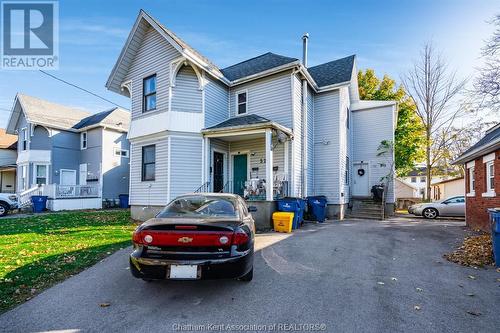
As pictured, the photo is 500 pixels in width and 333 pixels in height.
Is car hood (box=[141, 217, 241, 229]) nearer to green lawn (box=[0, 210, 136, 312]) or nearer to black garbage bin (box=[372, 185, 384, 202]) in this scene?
green lawn (box=[0, 210, 136, 312])

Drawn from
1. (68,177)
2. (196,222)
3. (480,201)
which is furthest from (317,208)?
(68,177)

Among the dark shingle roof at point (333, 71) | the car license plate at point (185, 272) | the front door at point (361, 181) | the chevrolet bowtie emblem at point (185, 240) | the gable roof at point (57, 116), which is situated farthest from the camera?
the gable roof at point (57, 116)

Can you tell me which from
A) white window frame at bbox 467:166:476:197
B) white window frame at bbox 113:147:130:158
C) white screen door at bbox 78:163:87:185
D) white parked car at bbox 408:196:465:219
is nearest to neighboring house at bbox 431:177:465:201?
white parked car at bbox 408:196:465:219

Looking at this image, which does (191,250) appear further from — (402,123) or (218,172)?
(402,123)

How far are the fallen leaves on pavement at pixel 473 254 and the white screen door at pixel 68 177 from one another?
82.2 ft

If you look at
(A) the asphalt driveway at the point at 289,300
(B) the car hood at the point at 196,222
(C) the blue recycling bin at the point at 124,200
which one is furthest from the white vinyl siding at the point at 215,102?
(C) the blue recycling bin at the point at 124,200

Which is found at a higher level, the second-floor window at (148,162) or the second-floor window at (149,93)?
the second-floor window at (149,93)

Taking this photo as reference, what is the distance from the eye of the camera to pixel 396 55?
A: 1545cm

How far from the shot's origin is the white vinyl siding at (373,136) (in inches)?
628

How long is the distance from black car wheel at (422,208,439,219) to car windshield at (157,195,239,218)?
15070 millimetres

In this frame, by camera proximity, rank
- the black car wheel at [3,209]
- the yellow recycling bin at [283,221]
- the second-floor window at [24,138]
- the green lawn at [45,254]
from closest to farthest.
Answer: the green lawn at [45,254]
the yellow recycling bin at [283,221]
the black car wheel at [3,209]
the second-floor window at [24,138]

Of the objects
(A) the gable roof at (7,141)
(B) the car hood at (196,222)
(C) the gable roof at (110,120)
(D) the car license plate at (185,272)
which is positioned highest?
(C) the gable roof at (110,120)

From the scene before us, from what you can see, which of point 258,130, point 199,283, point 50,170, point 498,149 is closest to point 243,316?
point 199,283

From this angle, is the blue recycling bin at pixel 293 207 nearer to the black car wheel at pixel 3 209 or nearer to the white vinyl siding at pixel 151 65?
the white vinyl siding at pixel 151 65
